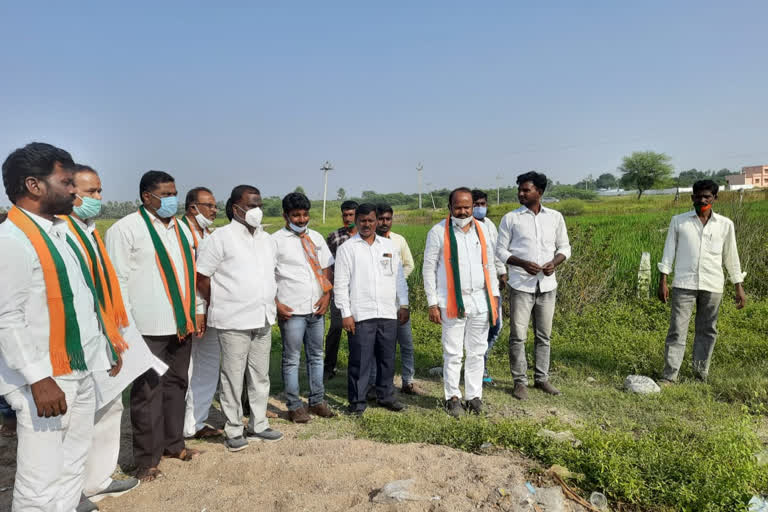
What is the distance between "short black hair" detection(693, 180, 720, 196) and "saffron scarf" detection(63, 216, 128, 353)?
5.04 meters

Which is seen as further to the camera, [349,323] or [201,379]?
[349,323]

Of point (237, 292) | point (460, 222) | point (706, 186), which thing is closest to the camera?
point (237, 292)

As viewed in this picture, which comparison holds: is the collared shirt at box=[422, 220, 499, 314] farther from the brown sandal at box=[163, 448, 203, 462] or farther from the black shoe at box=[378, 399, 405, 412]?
the brown sandal at box=[163, 448, 203, 462]

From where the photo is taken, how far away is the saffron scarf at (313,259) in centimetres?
452

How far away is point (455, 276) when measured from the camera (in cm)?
444

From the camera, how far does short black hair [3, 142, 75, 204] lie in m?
2.39

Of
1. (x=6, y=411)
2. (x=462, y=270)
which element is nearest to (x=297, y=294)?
(x=462, y=270)

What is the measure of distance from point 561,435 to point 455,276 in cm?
152

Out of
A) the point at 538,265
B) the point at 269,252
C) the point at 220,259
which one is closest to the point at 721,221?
the point at 538,265

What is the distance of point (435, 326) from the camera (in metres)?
7.50

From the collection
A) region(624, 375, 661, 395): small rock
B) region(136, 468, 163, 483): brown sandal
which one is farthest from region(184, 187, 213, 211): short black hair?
region(624, 375, 661, 395): small rock

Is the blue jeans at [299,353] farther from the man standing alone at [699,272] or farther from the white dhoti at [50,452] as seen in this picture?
the man standing alone at [699,272]

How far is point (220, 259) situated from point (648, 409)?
382 cm

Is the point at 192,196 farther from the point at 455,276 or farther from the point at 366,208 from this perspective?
the point at 455,276
